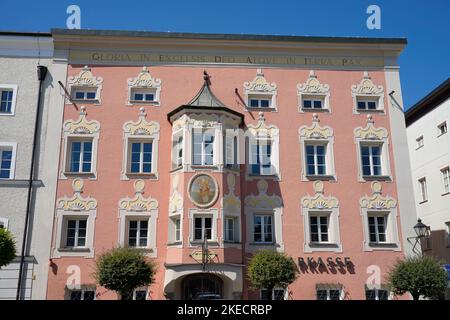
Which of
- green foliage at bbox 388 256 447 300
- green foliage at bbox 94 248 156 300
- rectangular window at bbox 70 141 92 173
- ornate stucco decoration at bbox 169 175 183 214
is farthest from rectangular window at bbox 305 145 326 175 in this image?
rectangular window at bbox 70 141 92 173

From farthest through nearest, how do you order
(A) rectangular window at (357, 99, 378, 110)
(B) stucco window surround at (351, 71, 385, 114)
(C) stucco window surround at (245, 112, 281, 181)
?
(A) rectangular window at (357, 99, 378, 110), (B) stucco window surround at (351, 71, 385, 114), (C) stucco window surround at (245, 112, 281, 181)

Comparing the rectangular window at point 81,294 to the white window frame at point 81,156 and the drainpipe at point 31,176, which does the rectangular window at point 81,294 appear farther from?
the white window frame at point 81,156

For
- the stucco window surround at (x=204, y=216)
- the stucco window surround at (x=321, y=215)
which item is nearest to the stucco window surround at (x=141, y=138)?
the stucco window surround at (x=204, y=216)

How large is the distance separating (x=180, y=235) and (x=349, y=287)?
7958 millimetres

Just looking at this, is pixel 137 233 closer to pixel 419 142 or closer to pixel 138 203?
pixel 138 203

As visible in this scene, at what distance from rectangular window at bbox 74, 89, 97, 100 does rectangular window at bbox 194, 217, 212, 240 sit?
324 inches

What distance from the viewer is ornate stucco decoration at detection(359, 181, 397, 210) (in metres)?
22.8

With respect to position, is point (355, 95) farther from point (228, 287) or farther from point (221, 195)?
point (228, 287)

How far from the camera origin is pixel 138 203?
21906 millimetres

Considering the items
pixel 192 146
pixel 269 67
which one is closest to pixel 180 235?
pixel 192 146

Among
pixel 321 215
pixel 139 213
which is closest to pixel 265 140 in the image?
pixel 321 215

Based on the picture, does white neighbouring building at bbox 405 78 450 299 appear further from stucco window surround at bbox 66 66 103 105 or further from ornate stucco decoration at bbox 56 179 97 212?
stucco window surround at bbox 66 66 103 105

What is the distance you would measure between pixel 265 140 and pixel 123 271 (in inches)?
380

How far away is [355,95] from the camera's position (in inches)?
961
